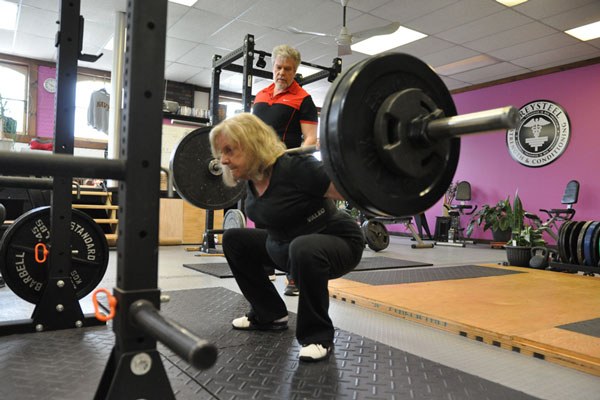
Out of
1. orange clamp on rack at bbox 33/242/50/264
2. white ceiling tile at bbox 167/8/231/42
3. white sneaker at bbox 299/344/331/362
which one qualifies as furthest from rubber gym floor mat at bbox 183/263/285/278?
white ceiling tile at bbox 167/8/231/42

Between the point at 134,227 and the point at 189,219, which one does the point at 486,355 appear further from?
the point at 189,219

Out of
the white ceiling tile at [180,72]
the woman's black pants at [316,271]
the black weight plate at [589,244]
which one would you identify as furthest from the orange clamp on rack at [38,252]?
the white ceiling tile at [180,72]

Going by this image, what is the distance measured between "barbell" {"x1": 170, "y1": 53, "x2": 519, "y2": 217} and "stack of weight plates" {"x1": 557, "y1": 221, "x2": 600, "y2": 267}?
3.27 m

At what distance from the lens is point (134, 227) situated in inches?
34.1

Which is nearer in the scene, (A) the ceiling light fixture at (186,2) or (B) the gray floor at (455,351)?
(B) the gray floor at (455,351)

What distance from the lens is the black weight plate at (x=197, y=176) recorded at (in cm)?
204

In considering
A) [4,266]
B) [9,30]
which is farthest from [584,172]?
[9,30]

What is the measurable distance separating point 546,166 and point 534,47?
6.15 ft

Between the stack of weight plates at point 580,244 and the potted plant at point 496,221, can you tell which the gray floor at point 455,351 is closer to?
the stack of weight plates at point 580,244

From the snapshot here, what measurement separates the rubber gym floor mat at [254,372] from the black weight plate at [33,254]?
0.72 ft

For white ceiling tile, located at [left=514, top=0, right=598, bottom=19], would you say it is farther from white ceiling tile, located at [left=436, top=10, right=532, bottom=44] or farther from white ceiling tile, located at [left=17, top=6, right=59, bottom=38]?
white ceiling tile, located at [left=17, top=6, right=59, bottom=38]

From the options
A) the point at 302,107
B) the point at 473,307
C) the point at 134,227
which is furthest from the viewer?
the point at 302,107

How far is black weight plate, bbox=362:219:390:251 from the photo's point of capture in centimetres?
532

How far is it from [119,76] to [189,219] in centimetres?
205
